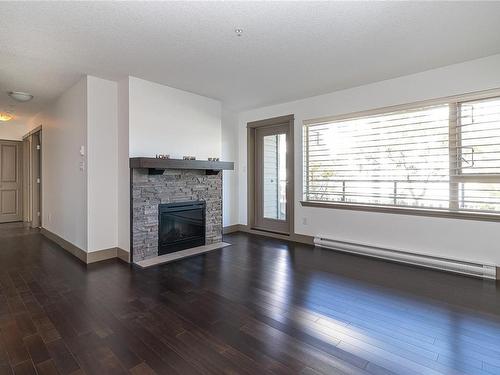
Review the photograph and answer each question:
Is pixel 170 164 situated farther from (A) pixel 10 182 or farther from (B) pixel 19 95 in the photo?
(A) pixel 10 182

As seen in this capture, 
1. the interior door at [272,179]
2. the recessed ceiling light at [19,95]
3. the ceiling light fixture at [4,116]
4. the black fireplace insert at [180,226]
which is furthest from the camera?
the ceiling light fixture at [4,116]

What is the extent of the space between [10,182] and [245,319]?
306 inches

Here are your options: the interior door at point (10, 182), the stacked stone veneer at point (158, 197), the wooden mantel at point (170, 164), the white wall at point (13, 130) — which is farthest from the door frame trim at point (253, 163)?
the interior door at point (10, 182)

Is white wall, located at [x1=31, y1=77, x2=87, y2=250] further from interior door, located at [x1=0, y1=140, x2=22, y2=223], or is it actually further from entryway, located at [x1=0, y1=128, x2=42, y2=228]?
interior door, located at [x1=0, y1=140, x2=22, y2=223]

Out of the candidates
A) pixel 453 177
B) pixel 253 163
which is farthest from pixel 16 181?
pixel 453 177

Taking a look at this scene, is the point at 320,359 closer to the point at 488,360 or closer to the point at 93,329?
the point at 488,360

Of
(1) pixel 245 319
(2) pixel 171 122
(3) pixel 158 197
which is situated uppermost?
(2) pixel 171 122

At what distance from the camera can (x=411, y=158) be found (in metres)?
3.74

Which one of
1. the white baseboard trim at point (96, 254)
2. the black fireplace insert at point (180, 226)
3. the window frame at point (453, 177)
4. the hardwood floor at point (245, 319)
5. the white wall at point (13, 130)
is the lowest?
the hardwood floor at point (245, 319)

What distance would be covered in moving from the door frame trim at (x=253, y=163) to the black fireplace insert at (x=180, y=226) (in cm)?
140

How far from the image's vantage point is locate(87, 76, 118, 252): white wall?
3.80 m

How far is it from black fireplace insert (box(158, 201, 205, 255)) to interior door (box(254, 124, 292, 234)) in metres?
1.51

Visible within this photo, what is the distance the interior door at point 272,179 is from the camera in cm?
536

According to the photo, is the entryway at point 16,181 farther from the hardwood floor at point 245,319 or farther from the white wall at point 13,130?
the hardwood floor at point 245,319
